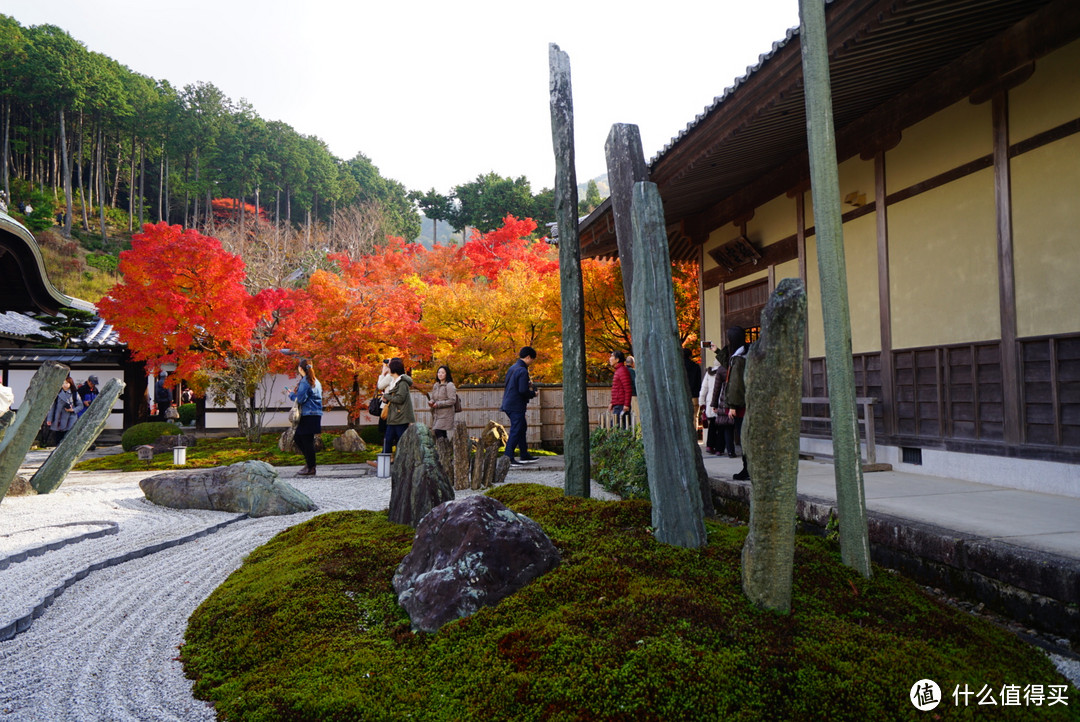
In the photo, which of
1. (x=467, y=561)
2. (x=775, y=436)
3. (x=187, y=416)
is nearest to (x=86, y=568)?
(x=467, y=561)

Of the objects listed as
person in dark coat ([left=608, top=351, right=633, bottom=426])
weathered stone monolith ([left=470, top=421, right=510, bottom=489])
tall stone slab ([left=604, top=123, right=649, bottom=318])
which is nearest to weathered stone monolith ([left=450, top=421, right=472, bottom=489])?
weathered stone monolith ([left=470, top=421, right=510, bottom=489])

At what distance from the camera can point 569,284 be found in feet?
15.1

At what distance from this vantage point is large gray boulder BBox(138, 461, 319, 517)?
6777 millimetres

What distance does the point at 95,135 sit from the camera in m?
33.4

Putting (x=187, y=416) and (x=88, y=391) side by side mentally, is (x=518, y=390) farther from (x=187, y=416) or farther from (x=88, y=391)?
(x=187, y=416)

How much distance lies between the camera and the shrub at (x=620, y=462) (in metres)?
6.12

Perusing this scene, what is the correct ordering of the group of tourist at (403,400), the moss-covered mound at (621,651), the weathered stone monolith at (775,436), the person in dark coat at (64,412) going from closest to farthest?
the moss-covered mound at (621,651), the weathered stone monolith at (775,436), the group of tourist at (403,400), the person in dark coat at (64,412)

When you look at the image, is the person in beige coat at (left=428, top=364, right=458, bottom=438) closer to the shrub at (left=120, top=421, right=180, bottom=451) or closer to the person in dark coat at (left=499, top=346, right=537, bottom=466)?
the person in dark coat at (left=499, top=346, right=537, bottom=466)

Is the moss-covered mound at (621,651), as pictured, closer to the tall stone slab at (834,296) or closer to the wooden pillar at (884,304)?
the tall stone slab at (834,296)

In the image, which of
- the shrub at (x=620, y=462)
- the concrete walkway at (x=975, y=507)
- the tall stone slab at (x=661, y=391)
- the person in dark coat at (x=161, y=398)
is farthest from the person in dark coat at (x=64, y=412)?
the concrete walkway at (x=975, y=507)

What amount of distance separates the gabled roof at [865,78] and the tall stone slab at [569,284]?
165 cm

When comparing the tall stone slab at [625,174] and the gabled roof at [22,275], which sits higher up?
the gabled roof at [22,275]

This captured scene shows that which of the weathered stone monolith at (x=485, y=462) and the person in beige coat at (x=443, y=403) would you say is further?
the person in beige coat at (x=443, y=403)

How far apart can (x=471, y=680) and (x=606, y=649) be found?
0.51 meters
